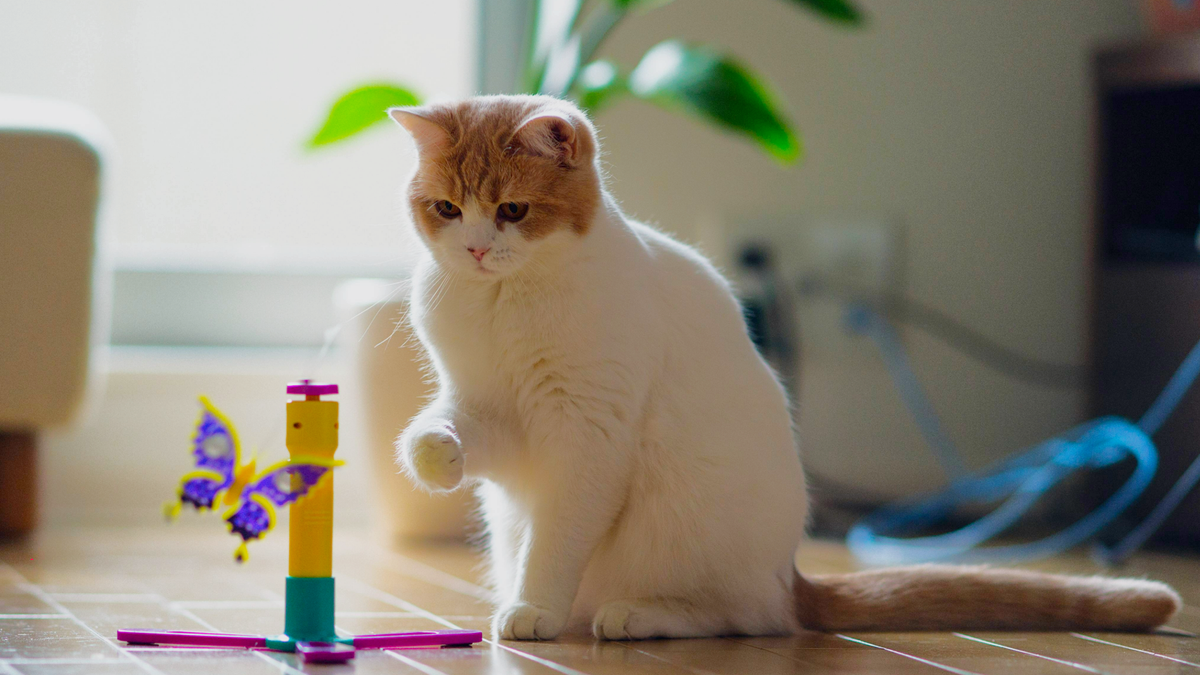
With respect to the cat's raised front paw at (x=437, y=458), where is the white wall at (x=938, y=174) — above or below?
above

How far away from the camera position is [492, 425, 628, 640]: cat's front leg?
3.92ft

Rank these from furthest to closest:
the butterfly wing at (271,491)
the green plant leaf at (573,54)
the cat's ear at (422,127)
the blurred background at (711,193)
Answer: the blurred background at (711,193) → the green plant leaf at (573,54) → the cat's ear at (422,127) → the butterfly wing at (271,491)

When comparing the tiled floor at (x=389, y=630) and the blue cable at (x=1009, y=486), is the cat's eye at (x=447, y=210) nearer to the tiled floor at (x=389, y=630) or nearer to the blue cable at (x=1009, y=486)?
the tiled floor at (x=389, y=630)

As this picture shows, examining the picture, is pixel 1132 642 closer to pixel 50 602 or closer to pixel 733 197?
pixel 50 602

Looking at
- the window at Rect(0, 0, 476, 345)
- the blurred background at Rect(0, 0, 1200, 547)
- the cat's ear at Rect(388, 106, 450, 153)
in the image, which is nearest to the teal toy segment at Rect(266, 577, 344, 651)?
the cat's ear at Rect(388, 106, 450, 153)

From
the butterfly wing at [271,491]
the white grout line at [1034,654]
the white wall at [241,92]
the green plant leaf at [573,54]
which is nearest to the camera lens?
the butterfly wing at [271,491]

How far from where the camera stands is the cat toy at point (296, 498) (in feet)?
3.33

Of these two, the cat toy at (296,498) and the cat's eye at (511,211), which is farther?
the cat's eye at (511,211)

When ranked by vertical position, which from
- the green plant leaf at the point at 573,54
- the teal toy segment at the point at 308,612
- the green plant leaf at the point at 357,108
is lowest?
the teal toy segment at the point at 308,612

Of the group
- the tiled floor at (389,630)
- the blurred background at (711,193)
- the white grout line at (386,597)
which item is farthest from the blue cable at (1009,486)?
the white grout line at (386,597)

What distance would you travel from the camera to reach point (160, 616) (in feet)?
4.35

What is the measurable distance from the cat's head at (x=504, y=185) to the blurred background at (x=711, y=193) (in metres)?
1.21

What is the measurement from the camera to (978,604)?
1332mm

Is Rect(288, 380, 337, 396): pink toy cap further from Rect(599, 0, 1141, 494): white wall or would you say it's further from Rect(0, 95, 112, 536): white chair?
Rect(599, 0, 1141, 494): white wall
